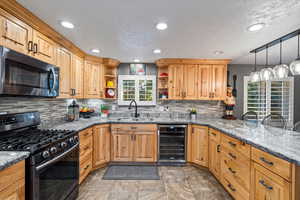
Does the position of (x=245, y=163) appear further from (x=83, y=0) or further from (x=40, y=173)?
(x=83, y=0)

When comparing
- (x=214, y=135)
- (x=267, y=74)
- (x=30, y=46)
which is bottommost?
(x=214, y=135)

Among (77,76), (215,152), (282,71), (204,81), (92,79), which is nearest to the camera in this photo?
(282,71)

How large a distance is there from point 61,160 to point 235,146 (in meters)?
2.11

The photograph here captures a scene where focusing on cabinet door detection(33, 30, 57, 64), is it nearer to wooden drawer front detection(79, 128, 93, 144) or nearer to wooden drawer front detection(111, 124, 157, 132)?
wooden drawer front detection(79, 128, 93, 144)

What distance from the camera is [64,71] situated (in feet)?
7.53

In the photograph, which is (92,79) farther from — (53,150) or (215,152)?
(215,152)

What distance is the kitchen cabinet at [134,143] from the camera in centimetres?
284

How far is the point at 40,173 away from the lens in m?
1.22

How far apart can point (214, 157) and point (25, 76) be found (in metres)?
2.92

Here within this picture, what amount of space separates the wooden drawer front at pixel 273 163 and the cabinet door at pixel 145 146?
1.75 meters

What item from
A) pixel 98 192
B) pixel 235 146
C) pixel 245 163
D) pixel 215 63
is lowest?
pixel 98 192

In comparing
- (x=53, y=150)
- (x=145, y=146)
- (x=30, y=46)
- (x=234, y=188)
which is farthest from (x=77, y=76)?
(x=234, y=188)

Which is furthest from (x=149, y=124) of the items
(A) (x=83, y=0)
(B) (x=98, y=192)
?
(A) (x=83, y=0)

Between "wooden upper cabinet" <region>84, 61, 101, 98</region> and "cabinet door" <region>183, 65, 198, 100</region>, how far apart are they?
6.64 feet
